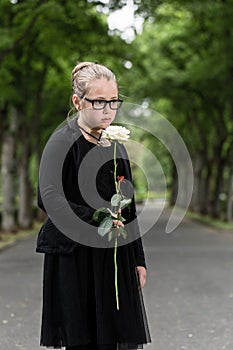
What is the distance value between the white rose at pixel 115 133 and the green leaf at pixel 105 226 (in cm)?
44

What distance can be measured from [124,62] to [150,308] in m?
14.0

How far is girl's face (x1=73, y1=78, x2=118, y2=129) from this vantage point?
3.79 metres

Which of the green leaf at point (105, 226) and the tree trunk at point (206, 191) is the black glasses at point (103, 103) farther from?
the tree trunk at point (206, 191)

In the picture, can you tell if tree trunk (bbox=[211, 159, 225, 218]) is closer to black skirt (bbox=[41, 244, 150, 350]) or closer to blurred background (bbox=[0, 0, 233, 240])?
blurred background (bbox=[0, 0, 233, 240])

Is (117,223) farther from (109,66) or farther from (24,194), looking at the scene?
(24,194)

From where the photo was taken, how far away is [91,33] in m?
16.8

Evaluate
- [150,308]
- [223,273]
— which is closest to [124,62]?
[223,273]

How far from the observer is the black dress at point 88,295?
377 centimetres

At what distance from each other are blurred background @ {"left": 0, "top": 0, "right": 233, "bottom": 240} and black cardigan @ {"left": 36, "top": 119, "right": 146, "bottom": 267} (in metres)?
0.66

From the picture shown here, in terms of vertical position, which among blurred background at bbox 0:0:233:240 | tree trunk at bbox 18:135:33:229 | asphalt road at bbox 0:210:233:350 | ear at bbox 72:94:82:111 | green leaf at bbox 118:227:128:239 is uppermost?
blurred background at bbox 0:0:233:240

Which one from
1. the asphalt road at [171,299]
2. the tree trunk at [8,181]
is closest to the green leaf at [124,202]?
the asphalt road at [171,299]

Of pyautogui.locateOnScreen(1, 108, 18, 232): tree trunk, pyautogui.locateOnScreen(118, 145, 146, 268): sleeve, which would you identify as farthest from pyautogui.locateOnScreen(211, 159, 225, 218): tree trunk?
pyautogui.locateOnScreen(118, 145, 146, 268): sleeve

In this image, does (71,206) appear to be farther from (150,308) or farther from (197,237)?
(197,237)

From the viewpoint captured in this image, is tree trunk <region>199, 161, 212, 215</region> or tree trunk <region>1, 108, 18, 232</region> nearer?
tree trunk <region>1, 108, 18, 232</region>
